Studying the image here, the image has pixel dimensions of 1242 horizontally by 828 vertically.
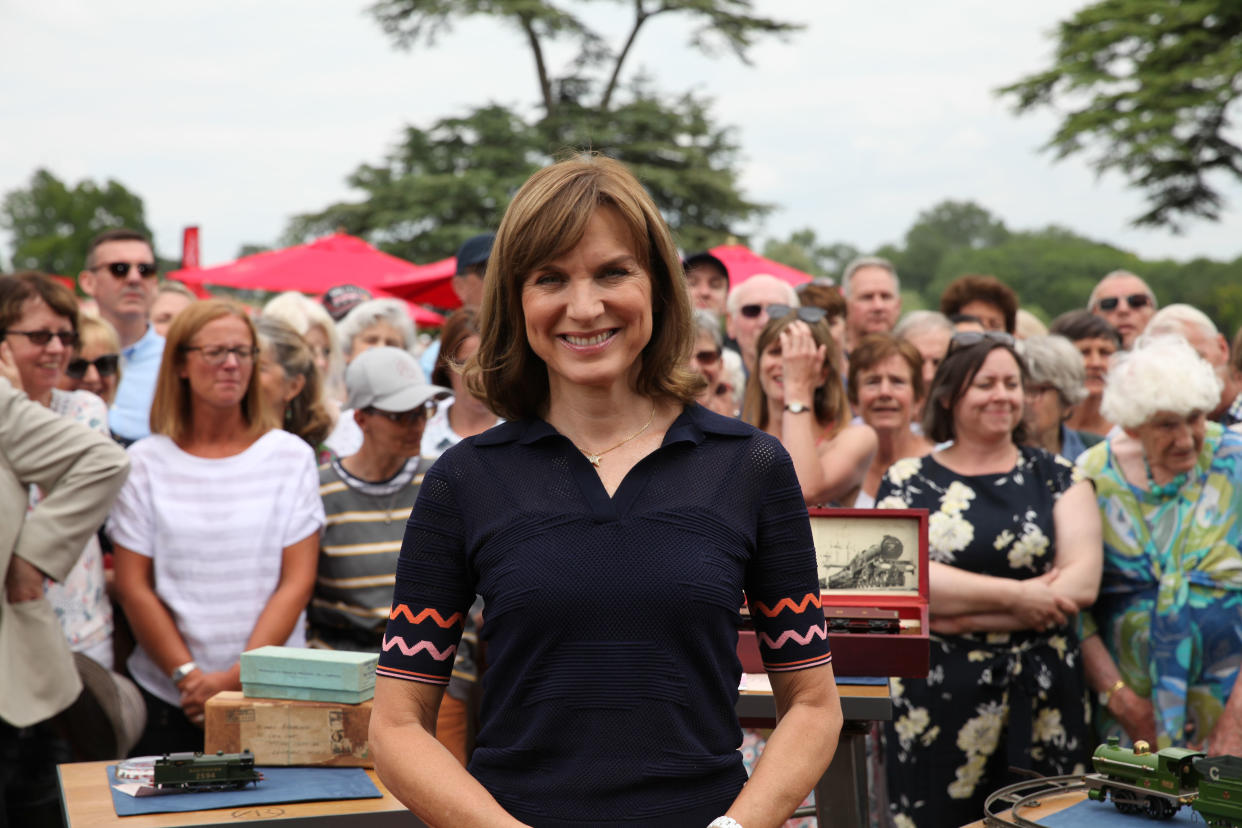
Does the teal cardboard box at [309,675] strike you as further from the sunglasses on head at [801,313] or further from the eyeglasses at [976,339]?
A: the eyeglasses at [976,339]

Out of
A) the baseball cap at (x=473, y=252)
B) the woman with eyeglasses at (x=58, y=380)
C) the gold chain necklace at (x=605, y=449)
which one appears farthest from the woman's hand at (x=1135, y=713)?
the woman with eyeglasses at (x=58, y=380)

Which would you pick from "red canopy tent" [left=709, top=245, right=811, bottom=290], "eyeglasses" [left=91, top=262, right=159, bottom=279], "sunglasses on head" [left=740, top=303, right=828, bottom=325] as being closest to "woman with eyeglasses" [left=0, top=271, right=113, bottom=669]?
"eyeglasses" [left=91, top=262, right=159, bottom=279]

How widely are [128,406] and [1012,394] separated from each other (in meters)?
3.92

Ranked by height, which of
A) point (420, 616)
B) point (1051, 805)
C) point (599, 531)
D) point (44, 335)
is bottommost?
point (1051, 805)

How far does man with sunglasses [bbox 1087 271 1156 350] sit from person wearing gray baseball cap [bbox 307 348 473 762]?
4.75m

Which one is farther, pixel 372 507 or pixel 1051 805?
pixel 372 507

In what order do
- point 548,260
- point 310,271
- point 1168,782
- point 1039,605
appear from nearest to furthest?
point 548,260 < point 1168,782 < point 1039,605 < point 310,271

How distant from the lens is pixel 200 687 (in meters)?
3.94

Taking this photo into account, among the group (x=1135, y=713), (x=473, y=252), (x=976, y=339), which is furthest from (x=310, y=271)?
(x=1135, y=713)

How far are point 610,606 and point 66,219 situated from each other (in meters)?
58.5

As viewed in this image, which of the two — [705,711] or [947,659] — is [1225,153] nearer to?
[947,659]

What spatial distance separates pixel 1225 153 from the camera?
19.9m

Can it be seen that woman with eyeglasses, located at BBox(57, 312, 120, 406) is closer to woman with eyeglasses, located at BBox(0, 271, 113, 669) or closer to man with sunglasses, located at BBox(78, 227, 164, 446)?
woman with eyeglasses, located at BBox(0, 271, 113, 669)

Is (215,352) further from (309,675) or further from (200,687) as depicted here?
(309,675)
